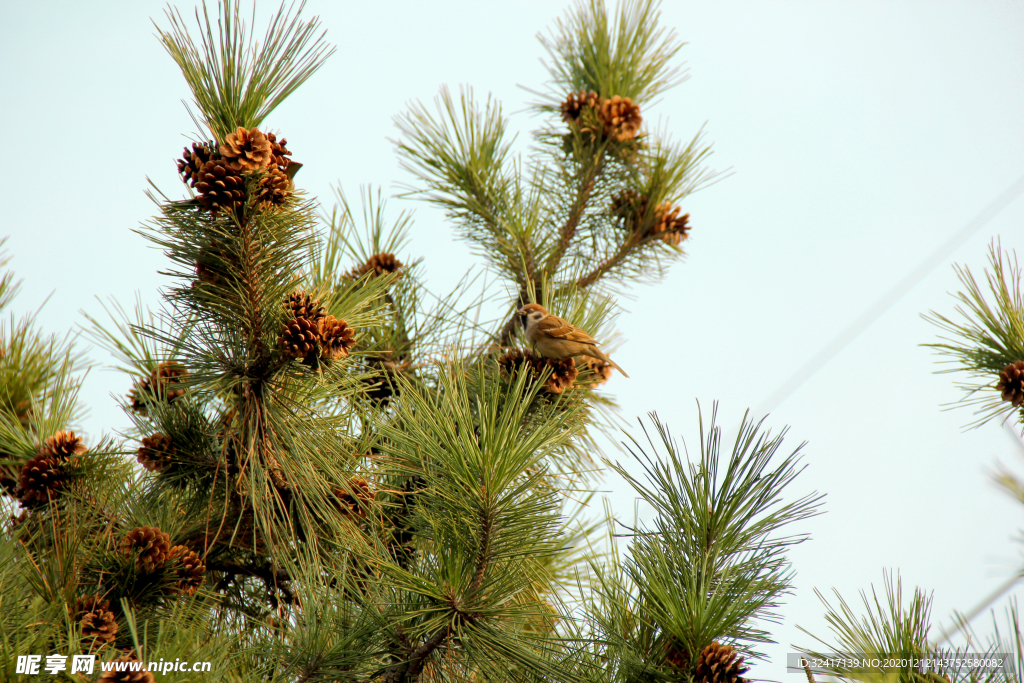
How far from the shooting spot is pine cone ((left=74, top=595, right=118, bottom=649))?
4.28 feet

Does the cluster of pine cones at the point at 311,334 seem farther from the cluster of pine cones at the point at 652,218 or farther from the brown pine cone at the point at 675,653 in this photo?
the cluster of pine cones at the point at 652,218

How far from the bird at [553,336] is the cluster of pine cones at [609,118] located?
0.81 m

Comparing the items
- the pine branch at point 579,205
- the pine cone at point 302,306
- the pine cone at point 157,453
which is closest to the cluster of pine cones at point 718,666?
the pine cone at point 302,306

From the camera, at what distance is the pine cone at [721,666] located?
38.7 inches

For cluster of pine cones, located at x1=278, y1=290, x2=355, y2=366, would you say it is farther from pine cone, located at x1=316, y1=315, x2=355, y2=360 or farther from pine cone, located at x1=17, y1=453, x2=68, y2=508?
pine cone, located at x1=17, y1=453, x2=68, y2=508

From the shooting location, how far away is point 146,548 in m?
1.46

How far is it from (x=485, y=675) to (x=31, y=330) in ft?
5.05

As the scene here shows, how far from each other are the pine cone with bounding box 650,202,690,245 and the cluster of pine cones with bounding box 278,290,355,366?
4.01 feet

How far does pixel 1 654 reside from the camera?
0.96m

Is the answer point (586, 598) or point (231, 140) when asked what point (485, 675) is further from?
point (231, 140)

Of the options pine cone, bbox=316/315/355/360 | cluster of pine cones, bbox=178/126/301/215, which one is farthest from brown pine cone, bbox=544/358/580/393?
cluster of pine cones, bbox=178/126/301/215

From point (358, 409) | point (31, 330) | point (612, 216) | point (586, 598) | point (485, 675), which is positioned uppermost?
point (612, 216)

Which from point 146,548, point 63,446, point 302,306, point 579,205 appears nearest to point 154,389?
point 63,446

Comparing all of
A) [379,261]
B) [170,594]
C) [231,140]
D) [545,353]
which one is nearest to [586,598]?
[545,353]
